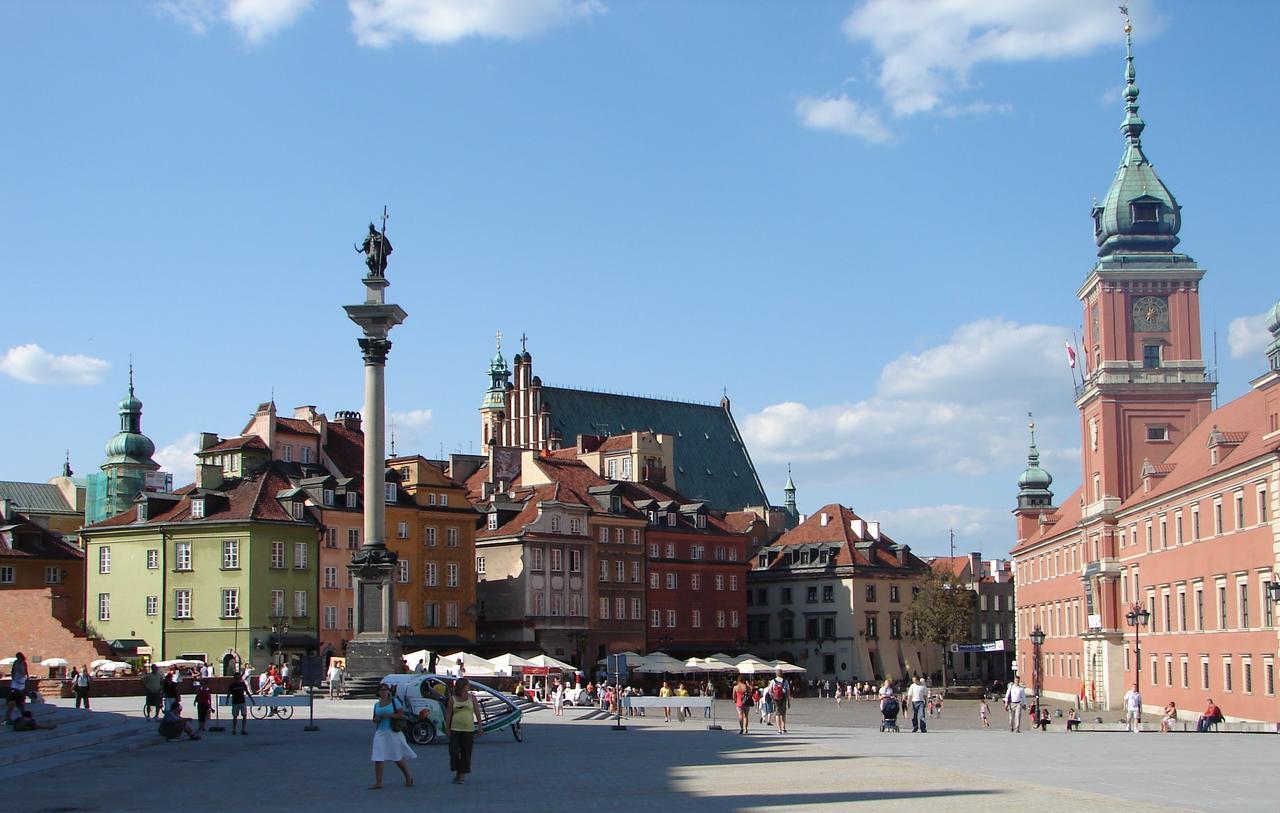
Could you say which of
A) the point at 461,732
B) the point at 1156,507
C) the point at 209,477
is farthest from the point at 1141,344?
the point at 461,732

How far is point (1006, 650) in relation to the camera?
457 ft

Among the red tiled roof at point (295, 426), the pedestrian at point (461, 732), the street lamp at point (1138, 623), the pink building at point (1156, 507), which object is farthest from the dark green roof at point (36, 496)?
the pedestrian at point (461, 732)

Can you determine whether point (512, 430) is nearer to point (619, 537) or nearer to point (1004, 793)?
point (619, 537)

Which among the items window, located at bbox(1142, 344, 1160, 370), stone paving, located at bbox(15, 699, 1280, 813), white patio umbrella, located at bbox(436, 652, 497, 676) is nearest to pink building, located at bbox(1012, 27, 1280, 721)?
window, located at bbox(1142, 344, 1160, 370)

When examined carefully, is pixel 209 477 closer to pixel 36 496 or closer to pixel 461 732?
pixel 461 732

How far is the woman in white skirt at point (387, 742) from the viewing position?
25.1 m

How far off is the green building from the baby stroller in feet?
124

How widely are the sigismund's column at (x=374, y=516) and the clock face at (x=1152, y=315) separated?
147 ft

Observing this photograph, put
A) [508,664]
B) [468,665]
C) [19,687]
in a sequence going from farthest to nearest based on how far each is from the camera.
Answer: [508,664]
[468,665]
[19,687]

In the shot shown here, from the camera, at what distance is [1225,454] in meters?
66.4

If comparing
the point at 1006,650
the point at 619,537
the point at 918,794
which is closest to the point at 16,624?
the point at 619,537

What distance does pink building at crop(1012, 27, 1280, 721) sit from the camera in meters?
61.1

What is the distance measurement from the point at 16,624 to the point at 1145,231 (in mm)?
61817

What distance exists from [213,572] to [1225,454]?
48774 millimetres
